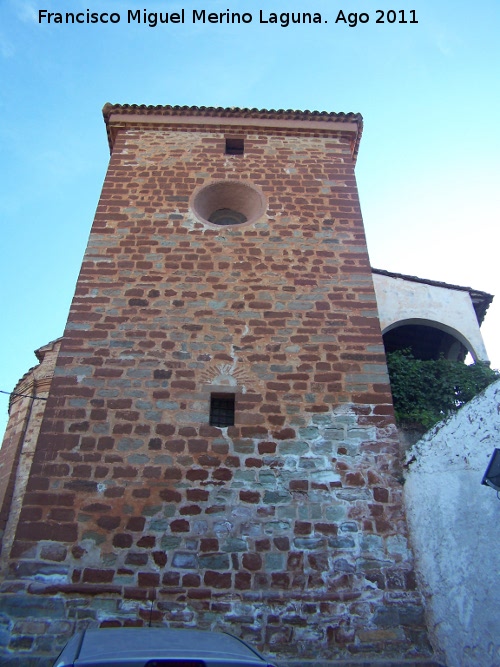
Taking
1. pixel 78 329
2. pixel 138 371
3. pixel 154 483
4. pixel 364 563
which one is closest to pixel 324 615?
pixel 364 563

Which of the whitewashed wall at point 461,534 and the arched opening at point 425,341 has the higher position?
the arched opening at point 425,341

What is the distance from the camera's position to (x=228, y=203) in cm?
878

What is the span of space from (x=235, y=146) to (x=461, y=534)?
6.90m

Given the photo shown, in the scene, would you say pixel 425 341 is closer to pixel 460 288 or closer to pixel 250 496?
pixel 460 288

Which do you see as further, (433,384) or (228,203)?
(228,203)

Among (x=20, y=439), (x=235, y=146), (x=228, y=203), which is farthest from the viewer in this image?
(x=235, y=146)

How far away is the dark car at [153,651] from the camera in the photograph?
2.60 m

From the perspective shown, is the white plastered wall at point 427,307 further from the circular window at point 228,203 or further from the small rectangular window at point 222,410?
the small rectangular window at point 222,410

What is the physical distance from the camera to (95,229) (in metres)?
7.81

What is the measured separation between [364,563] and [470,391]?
287cm

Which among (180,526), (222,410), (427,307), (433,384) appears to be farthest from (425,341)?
(180,526)

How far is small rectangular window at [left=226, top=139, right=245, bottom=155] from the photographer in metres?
9.14

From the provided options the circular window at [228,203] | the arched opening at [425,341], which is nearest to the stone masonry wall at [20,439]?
the circular window at [228,203]

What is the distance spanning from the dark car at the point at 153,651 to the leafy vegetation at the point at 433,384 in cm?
420
